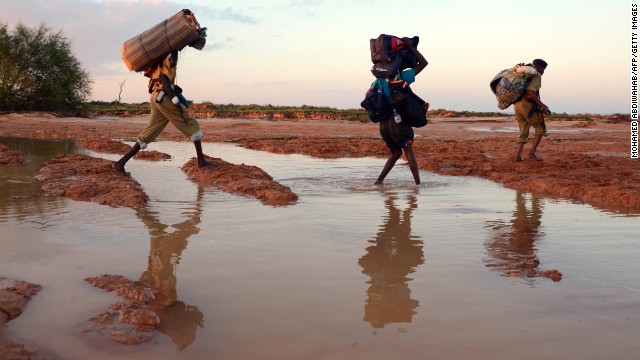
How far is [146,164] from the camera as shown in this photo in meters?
8.84

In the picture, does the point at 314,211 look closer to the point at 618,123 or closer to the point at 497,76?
the point at 497,76

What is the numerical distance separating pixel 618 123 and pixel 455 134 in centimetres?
975

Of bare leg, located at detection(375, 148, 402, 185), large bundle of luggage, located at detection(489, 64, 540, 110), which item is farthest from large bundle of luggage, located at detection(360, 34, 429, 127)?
large bundle of luggage, located at detection(489, 64, 540, 110)

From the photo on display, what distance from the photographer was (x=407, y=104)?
7113 mm

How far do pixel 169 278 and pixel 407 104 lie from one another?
462 cm

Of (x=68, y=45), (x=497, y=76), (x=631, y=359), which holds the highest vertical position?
(x=68, y=45)

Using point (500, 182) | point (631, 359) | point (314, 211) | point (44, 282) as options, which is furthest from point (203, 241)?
point (500, 182)

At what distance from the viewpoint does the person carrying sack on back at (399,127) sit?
698cm

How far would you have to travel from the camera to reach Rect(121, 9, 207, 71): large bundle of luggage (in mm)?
6953

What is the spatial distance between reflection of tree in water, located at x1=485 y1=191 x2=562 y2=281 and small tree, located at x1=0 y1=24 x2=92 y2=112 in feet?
75.8

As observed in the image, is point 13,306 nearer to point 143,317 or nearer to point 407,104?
point 143,317

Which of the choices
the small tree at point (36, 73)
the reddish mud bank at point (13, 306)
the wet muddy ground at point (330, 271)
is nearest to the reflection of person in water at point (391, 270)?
the wet muddy ground at point (330, 271)

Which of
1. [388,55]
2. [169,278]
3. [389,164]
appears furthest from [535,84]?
[169,278]

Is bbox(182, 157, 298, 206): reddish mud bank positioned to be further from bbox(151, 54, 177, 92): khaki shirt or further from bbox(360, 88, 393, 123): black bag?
bbox(360, 88, 393, 123): black bag
